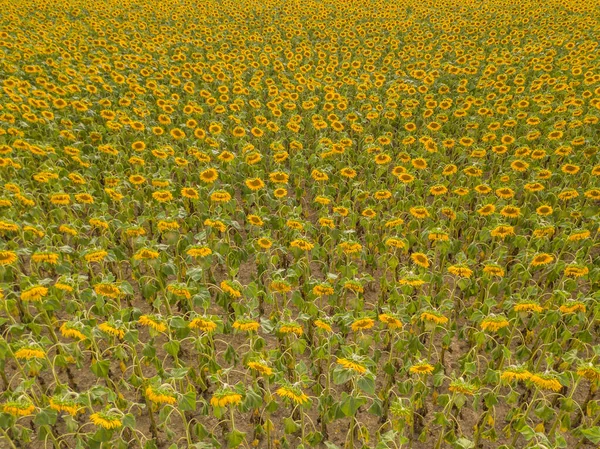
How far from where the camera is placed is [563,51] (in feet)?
50.5

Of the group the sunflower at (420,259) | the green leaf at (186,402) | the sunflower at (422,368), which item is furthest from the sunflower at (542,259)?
the green leaf at (186,402)

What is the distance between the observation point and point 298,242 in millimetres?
5789

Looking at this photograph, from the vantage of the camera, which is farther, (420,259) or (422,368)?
(420,259)

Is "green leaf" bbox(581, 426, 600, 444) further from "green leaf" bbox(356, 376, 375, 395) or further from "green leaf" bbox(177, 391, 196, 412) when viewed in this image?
"green leaf" bbox(177, 391, 196, 412)

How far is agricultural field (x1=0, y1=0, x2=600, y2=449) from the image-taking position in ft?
14.2

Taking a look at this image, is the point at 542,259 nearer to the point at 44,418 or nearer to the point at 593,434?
the point at 593,434

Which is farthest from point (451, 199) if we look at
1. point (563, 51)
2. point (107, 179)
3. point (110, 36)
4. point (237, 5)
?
point (237, 5)

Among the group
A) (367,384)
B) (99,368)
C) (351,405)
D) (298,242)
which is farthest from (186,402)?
(298,242)

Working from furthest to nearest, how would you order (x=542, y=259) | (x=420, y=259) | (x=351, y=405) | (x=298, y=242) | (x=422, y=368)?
1. (x=298, y=242)
2. (x=420, y=259)
3. (x=542, y=259)
4. (x=422, y=368)
5. (x=351, y=405)

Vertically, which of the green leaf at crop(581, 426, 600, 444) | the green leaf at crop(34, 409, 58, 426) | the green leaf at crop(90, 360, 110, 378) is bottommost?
the green leaf at crop(581, 426, 600, 444)

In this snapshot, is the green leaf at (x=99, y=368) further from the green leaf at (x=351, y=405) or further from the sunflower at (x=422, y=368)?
the sunflower at (x=422, y=368)

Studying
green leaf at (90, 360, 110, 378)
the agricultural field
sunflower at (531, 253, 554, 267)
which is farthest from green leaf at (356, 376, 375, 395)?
sunflower at (531, 253, 554, 267)

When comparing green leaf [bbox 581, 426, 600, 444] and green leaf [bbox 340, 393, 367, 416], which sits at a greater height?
green leaf [bbox 340, 393, 367, 416]

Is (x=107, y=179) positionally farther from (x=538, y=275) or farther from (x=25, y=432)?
(x=538, y=275)
